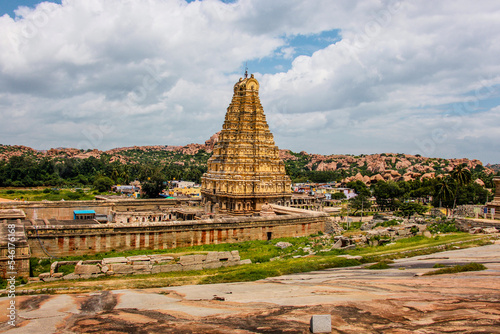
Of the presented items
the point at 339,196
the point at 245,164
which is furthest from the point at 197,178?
the point at 245,164

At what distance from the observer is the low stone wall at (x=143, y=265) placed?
1725 cm

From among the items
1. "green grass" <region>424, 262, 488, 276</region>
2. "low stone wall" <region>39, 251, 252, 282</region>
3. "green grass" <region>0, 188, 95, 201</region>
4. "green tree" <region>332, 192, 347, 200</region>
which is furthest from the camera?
"green tree" <region>332, 192, 347, 200</region>

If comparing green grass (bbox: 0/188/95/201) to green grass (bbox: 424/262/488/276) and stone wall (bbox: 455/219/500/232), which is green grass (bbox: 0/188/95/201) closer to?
stone wall (bbox: 455/219/500/232)

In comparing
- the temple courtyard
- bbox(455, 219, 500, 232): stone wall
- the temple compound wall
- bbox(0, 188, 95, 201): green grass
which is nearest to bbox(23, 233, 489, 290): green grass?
the temple compound wall

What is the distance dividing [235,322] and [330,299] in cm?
316

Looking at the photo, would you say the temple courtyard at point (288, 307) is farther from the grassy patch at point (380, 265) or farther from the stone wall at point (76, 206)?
the stone wall at point (76, 206)

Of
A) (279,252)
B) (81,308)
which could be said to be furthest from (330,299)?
(279,252)

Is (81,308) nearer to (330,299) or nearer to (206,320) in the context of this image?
(206,320)

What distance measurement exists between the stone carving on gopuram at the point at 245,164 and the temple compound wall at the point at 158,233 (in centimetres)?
948

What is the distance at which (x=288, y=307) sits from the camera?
33.6ft

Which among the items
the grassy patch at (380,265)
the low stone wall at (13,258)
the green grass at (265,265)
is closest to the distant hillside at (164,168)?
the green grass at (265,265)

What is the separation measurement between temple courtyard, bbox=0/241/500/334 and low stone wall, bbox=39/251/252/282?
4.24m

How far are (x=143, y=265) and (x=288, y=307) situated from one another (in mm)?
9984

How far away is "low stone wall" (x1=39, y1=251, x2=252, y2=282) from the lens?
17.2 m
